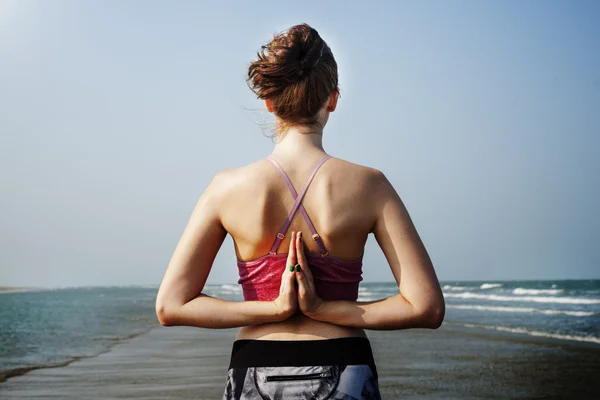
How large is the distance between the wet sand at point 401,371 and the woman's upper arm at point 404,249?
628 centimetres

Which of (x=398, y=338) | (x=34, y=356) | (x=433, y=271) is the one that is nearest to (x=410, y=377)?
(x=398, y=338)

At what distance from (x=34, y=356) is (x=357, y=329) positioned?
11.6 metres

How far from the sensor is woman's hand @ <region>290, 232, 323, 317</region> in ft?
6.23

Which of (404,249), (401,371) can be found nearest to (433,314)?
(404,249)

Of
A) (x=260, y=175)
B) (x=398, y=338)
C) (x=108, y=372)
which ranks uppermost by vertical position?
(x=260, y=175)

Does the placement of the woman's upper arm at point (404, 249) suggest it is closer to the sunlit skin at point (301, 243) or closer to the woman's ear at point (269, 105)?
the sunlit skin at point (301, 243)

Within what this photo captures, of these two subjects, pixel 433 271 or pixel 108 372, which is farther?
pixel 108 372

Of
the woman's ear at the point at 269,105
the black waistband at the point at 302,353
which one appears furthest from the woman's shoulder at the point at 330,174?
the black waistband at the point at 302,353

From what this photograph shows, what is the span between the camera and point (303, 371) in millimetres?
1932

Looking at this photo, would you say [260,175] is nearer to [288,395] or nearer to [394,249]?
[394,249]

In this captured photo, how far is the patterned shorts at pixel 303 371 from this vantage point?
75.9 inches

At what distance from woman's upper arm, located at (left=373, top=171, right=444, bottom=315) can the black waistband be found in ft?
0.68

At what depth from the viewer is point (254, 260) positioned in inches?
79.5

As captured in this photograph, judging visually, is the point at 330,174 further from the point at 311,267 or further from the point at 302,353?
the point at 302,353
